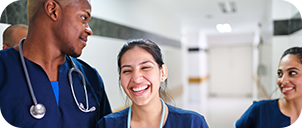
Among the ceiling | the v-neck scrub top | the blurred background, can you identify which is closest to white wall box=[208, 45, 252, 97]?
the blurred background

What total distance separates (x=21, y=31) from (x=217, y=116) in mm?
5180

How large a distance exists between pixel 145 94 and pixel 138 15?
2.40m

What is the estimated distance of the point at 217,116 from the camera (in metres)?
5.61

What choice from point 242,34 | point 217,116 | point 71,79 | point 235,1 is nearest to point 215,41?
point 242,34

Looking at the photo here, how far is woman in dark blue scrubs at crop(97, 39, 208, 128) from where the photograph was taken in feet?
3.49

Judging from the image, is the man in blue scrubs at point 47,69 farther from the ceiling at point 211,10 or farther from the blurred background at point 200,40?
the ceiling at point 211,10

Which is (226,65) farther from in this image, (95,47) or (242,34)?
(95,47)

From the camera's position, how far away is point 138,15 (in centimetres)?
329

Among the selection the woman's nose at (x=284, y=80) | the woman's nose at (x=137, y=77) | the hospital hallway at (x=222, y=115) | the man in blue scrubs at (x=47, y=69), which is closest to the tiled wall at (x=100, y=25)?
the man in blue scrubs at (x=47, y=69)

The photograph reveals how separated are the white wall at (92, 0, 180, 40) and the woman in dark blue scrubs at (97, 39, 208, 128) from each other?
4.26ft

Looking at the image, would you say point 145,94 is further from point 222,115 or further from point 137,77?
point 222,115

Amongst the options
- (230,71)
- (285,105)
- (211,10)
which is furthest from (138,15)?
(230,71)

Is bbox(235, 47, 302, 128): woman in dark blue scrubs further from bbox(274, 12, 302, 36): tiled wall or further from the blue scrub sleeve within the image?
bbox(274, 12, 302, 36): tiled wall

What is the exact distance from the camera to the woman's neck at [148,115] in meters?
1.12
